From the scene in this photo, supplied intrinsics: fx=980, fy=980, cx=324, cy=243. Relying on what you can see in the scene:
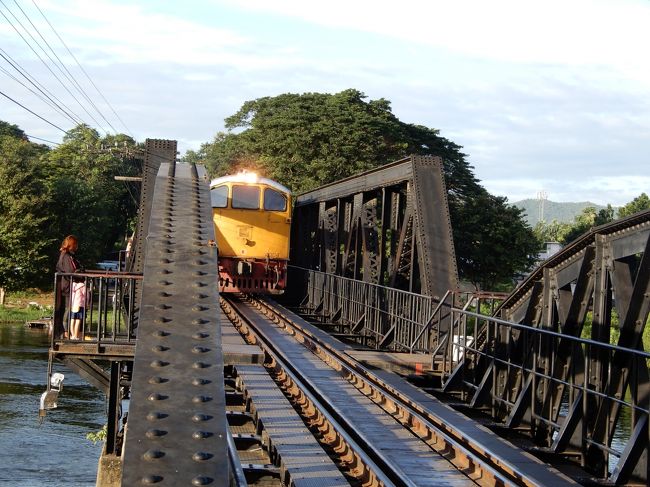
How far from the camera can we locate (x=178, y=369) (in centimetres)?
336

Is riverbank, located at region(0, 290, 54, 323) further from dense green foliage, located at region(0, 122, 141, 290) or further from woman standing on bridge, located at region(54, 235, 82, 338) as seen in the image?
woman standing on bridge, located at region(54, 235, 82, 338)

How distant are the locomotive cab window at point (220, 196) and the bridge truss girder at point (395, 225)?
2.41m

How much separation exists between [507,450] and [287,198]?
19310 mm

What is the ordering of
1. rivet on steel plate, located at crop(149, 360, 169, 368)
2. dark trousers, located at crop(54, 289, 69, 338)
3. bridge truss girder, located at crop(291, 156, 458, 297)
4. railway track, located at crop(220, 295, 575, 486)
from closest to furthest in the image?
rivet on steel plate, located at crop(149, 360, 169, 368), railway track, located at crop(220, 295, 575, 486), dark trousers, located at crop(54, 289, 69, 338), bridge truss girder, located at crop(291, 156, 458, 297)

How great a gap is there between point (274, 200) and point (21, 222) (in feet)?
108

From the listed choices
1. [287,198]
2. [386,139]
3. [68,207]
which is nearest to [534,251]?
[386,139]

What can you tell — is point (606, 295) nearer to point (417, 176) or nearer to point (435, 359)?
point (435, 359)

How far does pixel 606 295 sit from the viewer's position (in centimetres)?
853

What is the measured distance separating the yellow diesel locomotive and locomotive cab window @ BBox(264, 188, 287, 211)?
0.10 feet

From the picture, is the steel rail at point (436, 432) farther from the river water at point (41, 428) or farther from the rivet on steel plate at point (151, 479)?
the river water at point (41, 428)

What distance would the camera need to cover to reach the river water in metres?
28.3

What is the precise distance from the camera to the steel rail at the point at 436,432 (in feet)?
24.7

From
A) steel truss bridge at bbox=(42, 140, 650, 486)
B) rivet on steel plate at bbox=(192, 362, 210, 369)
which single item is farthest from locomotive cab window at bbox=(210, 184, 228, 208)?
rivet on steel plate at bbox=(192, 362, 210, 369)

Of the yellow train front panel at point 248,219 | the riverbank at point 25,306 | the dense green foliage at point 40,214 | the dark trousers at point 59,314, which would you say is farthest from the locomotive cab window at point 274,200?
the riverbank at point 25,306
